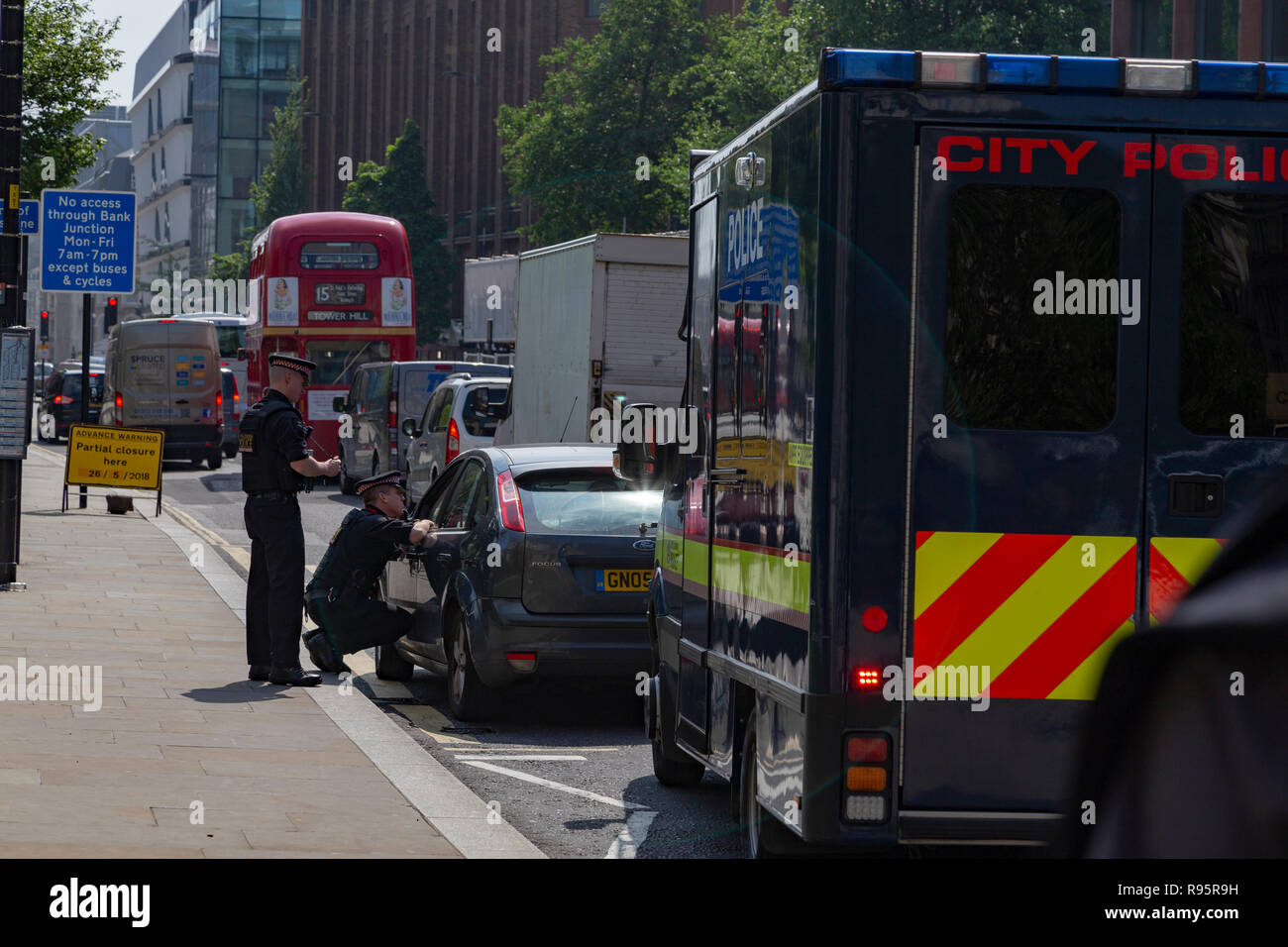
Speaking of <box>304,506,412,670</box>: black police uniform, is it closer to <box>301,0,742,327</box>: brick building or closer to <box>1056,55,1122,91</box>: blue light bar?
<box>1056,55,1122,91</box>: blue light bar

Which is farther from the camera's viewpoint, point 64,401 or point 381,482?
point 64,401

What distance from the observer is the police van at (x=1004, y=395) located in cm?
496

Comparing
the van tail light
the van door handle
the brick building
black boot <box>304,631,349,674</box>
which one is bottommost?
black boot <box>304,631,349,674</box>

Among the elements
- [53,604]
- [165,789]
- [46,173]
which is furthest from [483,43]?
[165,789]

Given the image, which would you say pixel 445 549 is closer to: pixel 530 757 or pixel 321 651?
pixel 321 651

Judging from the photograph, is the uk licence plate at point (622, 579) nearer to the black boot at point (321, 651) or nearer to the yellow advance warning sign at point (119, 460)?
the black boot at point (321, 651)

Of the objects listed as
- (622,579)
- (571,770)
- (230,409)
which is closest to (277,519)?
(622,579)

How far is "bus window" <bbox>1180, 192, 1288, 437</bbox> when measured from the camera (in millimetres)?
5086

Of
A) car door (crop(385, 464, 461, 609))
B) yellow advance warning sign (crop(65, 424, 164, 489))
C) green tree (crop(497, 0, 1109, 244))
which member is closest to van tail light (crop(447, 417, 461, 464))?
yellow advance warning sign (crop(65, 424, 164, 489))

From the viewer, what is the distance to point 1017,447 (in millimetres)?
5035

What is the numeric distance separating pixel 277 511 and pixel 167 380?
1063 inches

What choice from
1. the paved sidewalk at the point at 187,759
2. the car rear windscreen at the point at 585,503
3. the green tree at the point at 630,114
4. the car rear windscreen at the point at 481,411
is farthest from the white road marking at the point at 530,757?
the green tree at the point at 630,114

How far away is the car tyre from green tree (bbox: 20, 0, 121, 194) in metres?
18.2
